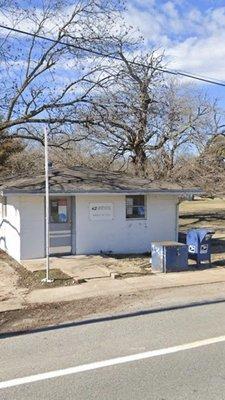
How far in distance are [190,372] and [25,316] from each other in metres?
4.07

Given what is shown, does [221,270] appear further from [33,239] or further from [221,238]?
[221,238]

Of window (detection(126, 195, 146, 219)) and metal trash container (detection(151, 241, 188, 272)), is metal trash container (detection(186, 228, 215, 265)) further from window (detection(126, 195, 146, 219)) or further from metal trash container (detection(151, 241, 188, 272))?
window (detection(126, 195, 146, 219))

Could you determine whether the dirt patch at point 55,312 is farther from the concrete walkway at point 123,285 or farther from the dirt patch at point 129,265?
the dirt patch at point 129,265

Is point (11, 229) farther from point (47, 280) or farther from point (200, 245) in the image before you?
point (200, 245)

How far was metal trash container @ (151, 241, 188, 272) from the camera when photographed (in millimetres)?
13305

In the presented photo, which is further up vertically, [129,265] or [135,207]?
[135,207]

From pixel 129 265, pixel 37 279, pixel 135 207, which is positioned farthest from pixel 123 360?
pixel 135 207

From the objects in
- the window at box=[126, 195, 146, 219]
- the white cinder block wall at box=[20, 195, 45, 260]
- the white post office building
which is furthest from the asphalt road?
the window at box=[126, 195, 146, 219]

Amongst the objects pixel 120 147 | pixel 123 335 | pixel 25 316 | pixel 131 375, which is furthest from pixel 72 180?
pixel 120 147

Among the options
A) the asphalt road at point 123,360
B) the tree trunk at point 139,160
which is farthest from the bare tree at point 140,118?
the asphalt road at point 123,360

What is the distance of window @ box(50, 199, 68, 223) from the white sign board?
0.88 metres

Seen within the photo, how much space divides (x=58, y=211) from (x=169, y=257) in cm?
459

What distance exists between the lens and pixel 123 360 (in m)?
6.21

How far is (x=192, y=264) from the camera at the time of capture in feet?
47.6
